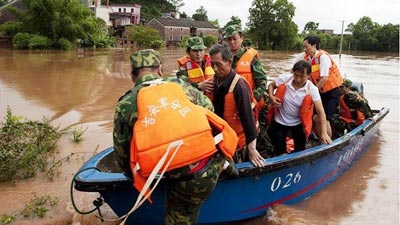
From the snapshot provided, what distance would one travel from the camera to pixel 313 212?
453 centimetres

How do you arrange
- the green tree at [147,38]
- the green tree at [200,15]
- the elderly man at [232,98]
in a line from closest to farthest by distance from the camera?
1. the elderly man at [232,98]
2. the green tree at [147,38]
3. the green tree at [200,15]

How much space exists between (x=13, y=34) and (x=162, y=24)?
81.7ft

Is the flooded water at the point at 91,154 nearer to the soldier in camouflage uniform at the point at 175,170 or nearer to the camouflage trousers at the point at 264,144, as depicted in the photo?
the camouflage trousers at the point at 264,144

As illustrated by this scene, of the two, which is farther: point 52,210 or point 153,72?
point 52,210

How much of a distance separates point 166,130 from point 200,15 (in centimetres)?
8588

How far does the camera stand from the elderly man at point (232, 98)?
300 centimetres

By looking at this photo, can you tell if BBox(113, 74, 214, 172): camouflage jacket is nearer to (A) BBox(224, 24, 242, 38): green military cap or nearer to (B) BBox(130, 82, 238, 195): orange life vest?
(B) BBox(130, 82, 238, 195): orange life vest

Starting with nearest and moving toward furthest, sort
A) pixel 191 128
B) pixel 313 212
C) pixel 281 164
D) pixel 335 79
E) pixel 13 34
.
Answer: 1. pixel 191 128
2. pixel 281 164
3. pixel 313 212
4. pixel 335 79
5. pixel 13 34

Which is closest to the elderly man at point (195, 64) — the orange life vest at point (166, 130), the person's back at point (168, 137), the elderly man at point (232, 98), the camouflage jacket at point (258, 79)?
the camouflage jacket at point (258, 79)

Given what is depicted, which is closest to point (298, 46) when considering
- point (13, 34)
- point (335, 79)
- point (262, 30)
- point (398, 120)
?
point (262, 30)

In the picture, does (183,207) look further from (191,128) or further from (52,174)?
(52,174)

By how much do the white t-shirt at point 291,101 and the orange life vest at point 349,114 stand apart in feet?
6.92

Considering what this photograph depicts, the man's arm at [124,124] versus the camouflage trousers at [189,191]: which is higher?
the man's arm at [124,124]

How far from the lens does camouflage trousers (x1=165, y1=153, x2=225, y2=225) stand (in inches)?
88.4
